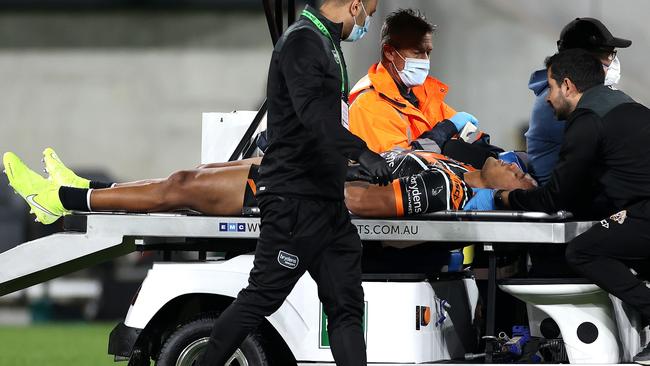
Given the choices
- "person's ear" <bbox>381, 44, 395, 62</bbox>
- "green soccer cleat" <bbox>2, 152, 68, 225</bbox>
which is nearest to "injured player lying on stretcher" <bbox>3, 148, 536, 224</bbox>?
"green soccer cleat" <bbox>2, 152, 68, 225</bbox>

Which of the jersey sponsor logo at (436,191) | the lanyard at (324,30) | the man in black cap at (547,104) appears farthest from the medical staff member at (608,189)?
the lanyard at (324,30)

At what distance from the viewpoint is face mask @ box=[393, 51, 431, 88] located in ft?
19.3

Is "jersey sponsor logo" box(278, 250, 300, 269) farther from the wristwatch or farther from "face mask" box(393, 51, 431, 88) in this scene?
"face mask" box(393, 51, 431, 88)

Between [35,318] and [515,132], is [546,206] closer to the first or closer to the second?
[515,132]

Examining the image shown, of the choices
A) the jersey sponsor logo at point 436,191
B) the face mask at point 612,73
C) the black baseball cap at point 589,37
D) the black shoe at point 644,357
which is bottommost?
the black shoe at point 644,357

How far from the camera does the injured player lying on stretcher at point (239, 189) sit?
16.2 feet

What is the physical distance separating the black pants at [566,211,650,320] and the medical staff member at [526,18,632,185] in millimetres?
643

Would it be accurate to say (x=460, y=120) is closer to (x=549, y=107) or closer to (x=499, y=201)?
(x=549, y=107)

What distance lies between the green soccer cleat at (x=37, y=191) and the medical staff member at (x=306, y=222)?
1005 millimetres

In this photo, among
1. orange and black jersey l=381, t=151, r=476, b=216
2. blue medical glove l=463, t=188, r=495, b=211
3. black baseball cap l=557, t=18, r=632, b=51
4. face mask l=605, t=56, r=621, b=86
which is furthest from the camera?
face mask l=605, t=56, r=621, b=86

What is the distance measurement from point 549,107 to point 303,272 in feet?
Answer: 4.76

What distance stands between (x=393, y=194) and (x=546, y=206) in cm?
56

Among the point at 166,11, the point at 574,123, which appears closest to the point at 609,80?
the point at 574,123

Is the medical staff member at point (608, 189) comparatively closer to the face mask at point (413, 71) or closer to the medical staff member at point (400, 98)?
the medical staff member at point (400, 98)
